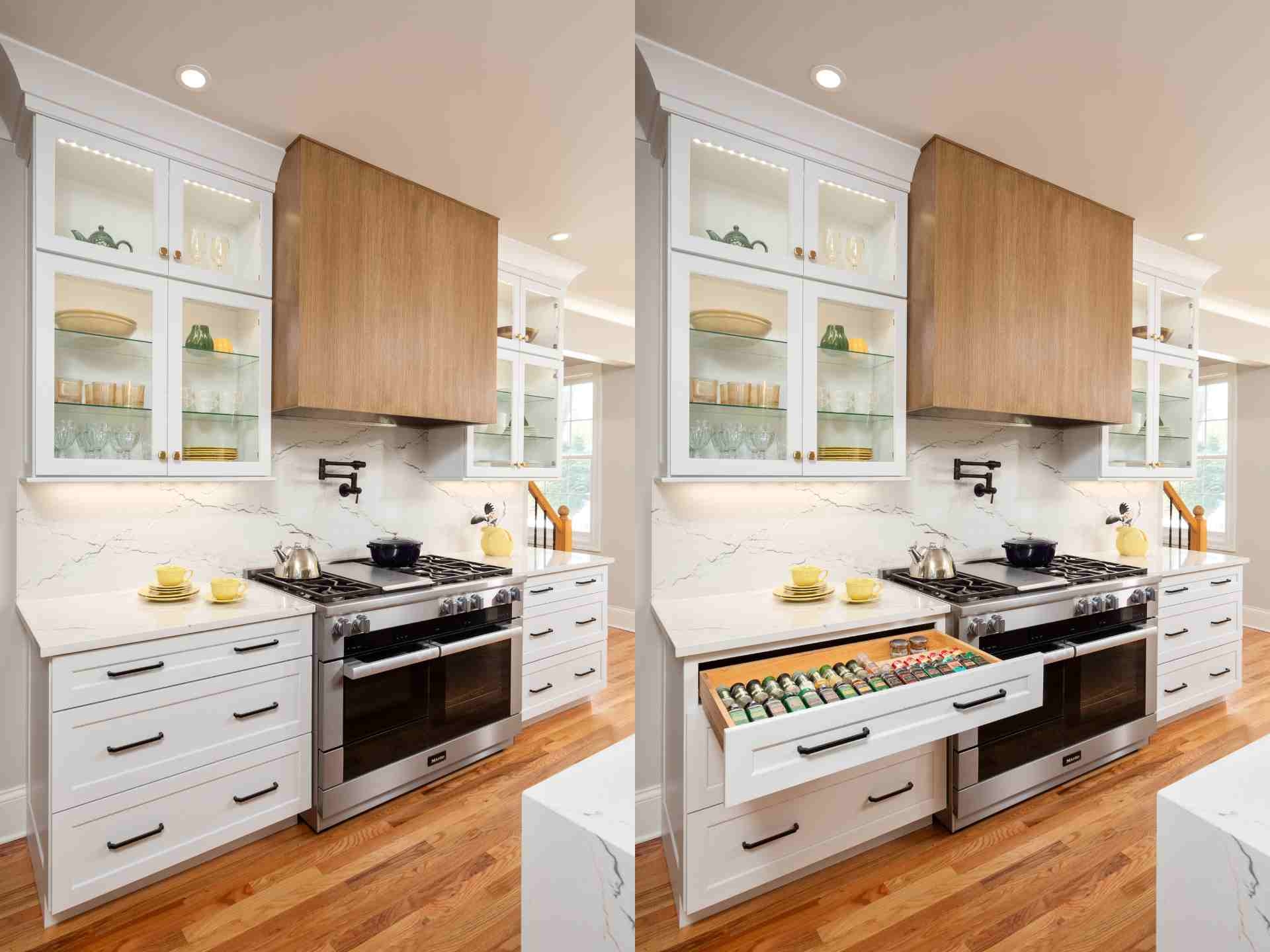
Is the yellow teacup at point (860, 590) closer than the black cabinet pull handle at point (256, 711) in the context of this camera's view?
No

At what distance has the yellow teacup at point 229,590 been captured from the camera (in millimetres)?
1152

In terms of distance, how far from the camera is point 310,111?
665 millimetres

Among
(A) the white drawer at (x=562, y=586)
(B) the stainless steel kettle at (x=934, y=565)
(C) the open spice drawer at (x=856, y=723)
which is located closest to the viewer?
(A) the white drawer at (x=562, y=586)

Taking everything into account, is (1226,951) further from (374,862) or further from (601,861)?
(374,862)

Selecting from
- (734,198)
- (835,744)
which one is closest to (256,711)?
(835,744)

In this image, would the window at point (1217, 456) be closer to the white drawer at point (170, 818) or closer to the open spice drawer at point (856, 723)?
the open spice drawer at point (856, 723)

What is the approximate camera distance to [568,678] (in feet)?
1.82

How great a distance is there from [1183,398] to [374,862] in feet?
5.06

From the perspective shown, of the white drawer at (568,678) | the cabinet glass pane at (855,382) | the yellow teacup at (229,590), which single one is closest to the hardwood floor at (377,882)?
the white drawer at (568,678)

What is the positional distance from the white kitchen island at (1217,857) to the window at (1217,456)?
0.25 metres

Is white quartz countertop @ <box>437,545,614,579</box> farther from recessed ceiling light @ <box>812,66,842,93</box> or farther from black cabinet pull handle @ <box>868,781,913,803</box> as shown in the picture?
black cabinet pull handle @ <box>868,781,913,803</box>

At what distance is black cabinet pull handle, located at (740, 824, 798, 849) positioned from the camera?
1147 mm

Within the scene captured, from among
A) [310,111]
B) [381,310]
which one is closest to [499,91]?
[310,111]

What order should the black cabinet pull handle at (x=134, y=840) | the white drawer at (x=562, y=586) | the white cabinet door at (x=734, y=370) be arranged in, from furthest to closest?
the white cabinet door at (x=734, y=370), the black cabinet pull handle at (x=134, y=840), the white drawer at (x=562, y=586)
